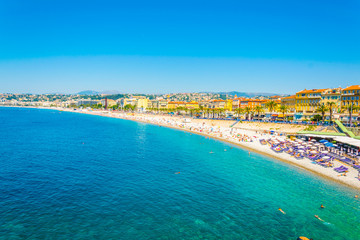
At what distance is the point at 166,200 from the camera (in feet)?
69.0

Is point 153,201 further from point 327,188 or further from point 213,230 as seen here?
point 327,188

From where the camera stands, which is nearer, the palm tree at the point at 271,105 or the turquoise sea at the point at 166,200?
the turquoise sea at the point at 166,200

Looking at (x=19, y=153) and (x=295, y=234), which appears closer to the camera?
(x=295, y=234)

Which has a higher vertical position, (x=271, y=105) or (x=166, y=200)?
(x=271, y=105)

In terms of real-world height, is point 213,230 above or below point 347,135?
below

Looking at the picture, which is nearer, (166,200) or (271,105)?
(166,200)

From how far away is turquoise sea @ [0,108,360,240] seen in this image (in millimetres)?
16453

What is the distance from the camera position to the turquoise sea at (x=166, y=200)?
16.5 meters

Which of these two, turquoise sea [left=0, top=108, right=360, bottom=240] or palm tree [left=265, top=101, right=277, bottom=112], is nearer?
turquoise sea [left=0, top=108, right=360, bottom=240]

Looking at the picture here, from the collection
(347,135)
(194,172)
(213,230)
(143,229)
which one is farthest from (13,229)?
(347,135)

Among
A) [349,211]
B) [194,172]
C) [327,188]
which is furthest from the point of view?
[194,172]

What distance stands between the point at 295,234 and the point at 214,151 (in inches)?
1066

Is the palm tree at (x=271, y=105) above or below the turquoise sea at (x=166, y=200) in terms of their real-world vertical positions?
above

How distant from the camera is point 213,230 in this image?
54.7 feet
